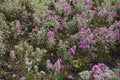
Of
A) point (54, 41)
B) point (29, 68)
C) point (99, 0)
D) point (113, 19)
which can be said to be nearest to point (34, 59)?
point (29, 68)

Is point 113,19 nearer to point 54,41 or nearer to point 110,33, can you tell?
point 110,33

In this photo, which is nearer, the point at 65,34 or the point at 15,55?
the point at 15,55

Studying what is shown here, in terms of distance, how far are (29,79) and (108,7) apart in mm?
4191

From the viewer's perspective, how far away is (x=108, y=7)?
9.33m

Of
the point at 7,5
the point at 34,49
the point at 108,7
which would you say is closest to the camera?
the point at 34,49

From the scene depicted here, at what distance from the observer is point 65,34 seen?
26.8 feet

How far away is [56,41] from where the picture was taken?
7.79 metres

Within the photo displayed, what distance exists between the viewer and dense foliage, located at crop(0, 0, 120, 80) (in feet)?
21.5

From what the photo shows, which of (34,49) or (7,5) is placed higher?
(7,5)

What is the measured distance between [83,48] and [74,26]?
1.18 m

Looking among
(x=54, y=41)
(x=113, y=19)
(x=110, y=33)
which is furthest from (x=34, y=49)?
(x=113, y=19)

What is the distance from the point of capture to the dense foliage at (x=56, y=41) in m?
6.54

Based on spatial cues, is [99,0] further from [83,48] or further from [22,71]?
[22,71]

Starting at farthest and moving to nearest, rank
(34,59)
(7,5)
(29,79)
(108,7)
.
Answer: (108,7)
(7,5)
(34,59)
(29,79)
